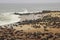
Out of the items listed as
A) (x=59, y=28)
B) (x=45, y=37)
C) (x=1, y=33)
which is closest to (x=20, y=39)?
(x=45, y=37)

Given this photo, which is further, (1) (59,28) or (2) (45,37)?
(1) (59,28)

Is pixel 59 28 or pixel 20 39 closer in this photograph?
pixel 20 39

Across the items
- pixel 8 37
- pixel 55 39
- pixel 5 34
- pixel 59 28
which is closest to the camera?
pixel 55 39

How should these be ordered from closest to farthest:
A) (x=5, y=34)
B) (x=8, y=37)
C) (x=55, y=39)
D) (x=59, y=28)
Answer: (x=55, y=39) → (x=8, y=37) → (x=5, y=34) → (x=59, y=28)

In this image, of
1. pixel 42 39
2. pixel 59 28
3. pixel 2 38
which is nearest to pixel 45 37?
pixel 42 39

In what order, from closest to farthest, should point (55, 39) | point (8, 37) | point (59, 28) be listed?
point (55, 39)
point (8, 37)
point (59, 28)

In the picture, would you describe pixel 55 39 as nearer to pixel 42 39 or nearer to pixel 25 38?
pixel 42 39

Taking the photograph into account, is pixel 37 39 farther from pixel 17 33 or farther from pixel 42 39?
pixel 17 33

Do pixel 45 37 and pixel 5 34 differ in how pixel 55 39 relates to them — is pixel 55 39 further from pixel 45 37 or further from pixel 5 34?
pixel 5 34
